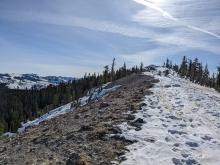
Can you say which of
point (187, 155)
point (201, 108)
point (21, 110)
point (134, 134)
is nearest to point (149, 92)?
point (201, 108)

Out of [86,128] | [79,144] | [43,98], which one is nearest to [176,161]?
[79,144]

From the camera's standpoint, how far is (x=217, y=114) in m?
26.1

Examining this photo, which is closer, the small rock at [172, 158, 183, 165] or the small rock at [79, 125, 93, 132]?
the small rock at [172, 158, 183, 165]

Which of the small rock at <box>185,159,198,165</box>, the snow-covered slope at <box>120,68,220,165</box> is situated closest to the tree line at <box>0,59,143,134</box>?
the snow-covered slope at <box>120,68,220,165</box>

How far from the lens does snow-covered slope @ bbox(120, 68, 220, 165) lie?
1650 centimetres

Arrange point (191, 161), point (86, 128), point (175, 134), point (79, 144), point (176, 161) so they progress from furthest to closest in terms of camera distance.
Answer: point (86, 128), point (175, 134), point (79, 144), point (191, 161), point (176, 161)

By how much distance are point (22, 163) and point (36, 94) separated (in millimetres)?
165412

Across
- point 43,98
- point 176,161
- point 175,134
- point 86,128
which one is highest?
point 175,134

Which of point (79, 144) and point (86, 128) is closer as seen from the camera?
point (79, 144)

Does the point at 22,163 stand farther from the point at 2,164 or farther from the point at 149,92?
the point at 149,92

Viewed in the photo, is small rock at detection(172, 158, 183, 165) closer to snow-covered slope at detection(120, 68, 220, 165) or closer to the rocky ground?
snow-covered slope at detection(120, 68, 220, 165)

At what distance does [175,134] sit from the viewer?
788 inches

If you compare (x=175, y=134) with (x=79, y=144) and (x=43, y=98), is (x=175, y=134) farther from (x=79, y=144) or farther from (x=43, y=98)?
(x=43, y=98)

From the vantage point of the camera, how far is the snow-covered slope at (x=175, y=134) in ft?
54.1
